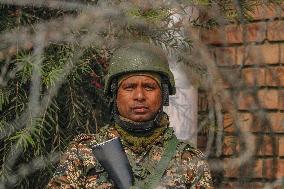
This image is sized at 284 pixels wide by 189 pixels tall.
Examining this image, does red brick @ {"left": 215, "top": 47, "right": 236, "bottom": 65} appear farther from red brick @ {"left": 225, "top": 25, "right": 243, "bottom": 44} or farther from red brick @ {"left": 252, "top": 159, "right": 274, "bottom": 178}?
red brick @ {"left": 252, "top": 159, "right": 274, "bottom": 178}

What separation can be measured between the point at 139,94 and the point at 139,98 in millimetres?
19

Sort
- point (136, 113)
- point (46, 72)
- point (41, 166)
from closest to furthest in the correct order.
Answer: point (136, 113) → point (46, 72) → point (41, 166)

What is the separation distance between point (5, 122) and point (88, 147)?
76cm

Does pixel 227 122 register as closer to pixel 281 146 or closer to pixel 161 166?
pixel 281 146

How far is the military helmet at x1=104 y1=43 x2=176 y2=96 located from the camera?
285 cm

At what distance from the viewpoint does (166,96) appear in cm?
296

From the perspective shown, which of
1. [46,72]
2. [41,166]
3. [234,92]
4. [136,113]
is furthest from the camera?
[41,166]

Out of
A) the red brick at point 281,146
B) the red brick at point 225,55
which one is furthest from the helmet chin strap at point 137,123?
the red brick at point 281,146

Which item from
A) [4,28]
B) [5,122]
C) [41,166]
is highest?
[4,28]

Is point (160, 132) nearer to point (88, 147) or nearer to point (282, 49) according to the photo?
point (88, 147)

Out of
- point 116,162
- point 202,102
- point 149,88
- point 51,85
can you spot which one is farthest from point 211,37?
point 116,162

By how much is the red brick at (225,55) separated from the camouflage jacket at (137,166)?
18.9 inches

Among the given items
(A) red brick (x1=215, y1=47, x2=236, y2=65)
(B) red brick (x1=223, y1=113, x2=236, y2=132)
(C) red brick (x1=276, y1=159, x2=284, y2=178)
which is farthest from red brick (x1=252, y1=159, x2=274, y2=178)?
(A) red brick (x1=215, y1=47, x2=236, y2=65)

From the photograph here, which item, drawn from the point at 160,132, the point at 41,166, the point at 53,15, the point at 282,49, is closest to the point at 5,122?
the point at 41,166
